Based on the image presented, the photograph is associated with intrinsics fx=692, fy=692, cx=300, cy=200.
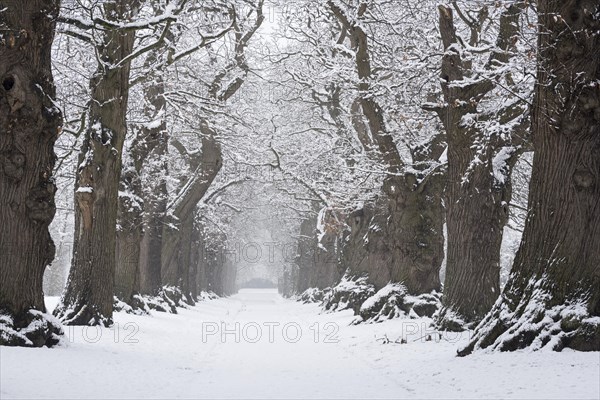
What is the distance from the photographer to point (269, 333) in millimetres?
16984

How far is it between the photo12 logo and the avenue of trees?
5.02 feet

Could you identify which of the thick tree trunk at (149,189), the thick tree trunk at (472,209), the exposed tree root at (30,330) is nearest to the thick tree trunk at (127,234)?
the thick tree trunk at (149,189)

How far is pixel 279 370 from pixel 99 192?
5430 millimetres

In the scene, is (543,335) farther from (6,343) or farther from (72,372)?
(6,343)

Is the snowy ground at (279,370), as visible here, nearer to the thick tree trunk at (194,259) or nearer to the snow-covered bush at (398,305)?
the snow-covered bush at (398,305)

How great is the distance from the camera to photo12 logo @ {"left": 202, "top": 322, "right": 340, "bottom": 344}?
48.5 feet

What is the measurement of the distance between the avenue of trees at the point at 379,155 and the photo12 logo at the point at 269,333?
60.2 inches

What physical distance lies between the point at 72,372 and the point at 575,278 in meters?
5.63

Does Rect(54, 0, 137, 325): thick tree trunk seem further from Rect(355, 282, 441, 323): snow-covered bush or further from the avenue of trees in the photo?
Rect(355, 282, 441, 323): snow-covered bush

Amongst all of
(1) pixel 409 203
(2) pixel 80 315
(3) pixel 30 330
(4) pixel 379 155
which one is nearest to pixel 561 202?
(3) pixel 30 330

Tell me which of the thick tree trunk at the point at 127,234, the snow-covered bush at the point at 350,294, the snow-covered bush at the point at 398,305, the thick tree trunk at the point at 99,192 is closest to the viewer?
the thick tree trunk at the point at 99,192

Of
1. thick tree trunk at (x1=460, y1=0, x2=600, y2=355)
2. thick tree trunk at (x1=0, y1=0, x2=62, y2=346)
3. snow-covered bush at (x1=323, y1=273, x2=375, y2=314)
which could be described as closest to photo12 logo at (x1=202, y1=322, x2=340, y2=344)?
snow-covered bush at (x1=323, y1=273, x2=375, y2=314)

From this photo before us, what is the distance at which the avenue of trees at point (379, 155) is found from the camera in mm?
8289

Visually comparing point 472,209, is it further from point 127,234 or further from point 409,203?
point 127,234
